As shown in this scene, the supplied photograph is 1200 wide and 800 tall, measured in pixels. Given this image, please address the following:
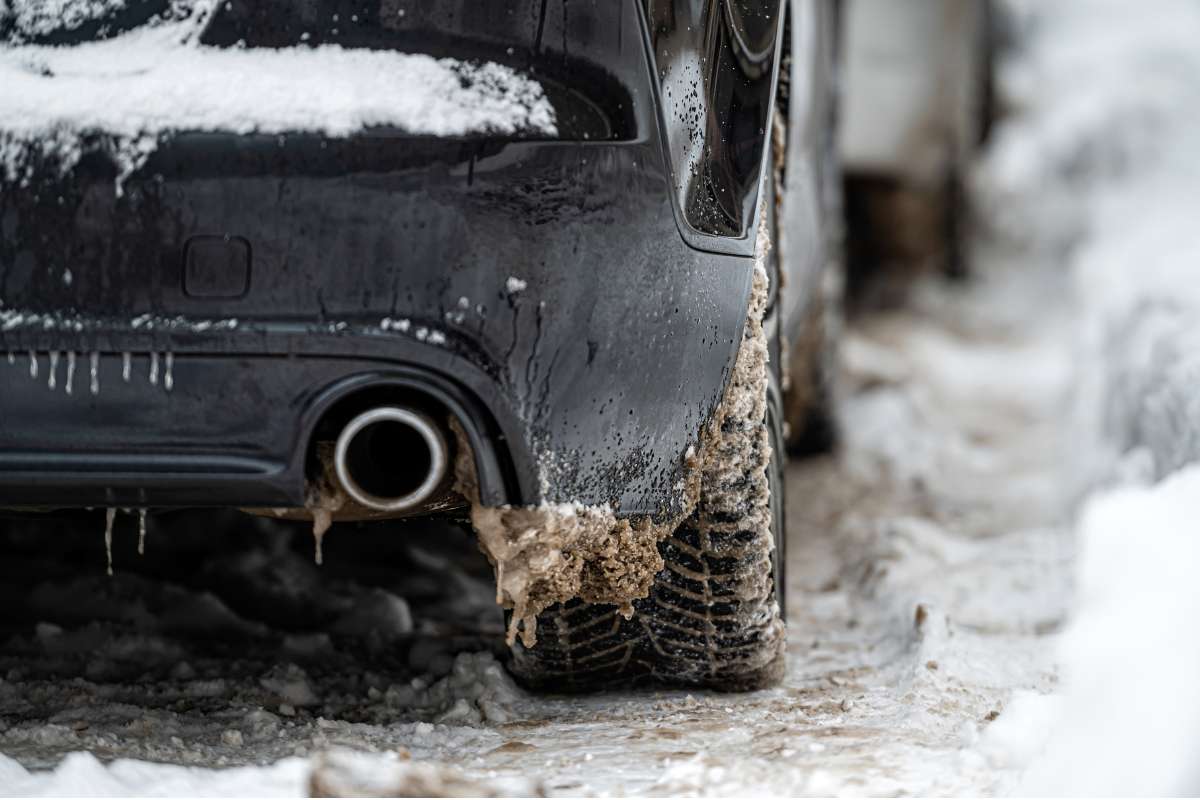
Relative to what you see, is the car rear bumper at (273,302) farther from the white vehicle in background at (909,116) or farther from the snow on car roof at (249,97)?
the white vehicle in background at (909,116)

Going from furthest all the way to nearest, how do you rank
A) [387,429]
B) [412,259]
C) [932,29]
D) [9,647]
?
[932,29] → [9,647] → [387,429] → [412,259]


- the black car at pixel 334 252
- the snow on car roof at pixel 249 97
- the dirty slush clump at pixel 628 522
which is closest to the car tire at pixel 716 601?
the dirty slush clump at pixel 628 522

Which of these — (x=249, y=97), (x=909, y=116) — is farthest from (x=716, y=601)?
(x=909, y=116)

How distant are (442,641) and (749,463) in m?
0.81

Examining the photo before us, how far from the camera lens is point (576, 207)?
59.7 inches

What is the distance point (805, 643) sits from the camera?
244cm

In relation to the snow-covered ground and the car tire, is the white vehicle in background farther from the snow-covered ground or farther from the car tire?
the car tire

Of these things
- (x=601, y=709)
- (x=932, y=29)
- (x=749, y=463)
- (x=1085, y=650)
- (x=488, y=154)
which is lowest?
(x=601, y=709)

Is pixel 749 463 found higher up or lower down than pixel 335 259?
lower down

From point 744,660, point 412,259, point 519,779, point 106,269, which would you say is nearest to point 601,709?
point 744,660

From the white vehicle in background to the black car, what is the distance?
298cm

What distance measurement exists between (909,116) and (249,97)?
3.86 m

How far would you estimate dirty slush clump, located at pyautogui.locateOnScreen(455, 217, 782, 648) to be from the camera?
62.1 inches

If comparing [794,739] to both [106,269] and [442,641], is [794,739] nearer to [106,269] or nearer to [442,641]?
[442,641]
